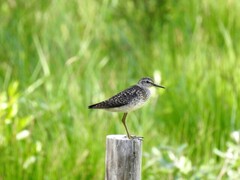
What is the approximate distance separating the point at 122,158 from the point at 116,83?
11.4 feet

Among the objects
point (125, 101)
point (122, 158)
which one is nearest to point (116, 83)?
point (125, 101)

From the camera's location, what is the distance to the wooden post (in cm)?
348

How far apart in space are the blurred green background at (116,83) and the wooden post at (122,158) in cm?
145

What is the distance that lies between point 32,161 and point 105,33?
4.48m

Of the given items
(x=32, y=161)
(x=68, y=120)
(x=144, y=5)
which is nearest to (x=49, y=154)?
(x=32, y=161)

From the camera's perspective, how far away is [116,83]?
6.94m

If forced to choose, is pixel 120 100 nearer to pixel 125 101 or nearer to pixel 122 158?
pixel 125 101

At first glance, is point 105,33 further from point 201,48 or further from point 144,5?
point 201,48

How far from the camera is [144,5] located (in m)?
9.73

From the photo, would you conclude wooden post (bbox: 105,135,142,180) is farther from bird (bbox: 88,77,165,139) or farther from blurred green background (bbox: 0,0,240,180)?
blurred green background (bbox: 0,0,240,180)

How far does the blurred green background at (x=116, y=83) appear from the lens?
518cm

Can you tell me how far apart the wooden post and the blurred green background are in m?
1.45

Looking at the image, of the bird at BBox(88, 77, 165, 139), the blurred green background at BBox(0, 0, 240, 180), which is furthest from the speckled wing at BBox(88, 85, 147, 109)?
the blurred green background at BBox(0, 0, 240, 180)

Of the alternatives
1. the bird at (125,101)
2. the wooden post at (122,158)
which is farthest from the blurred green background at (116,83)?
the wooden post at (122,158)
